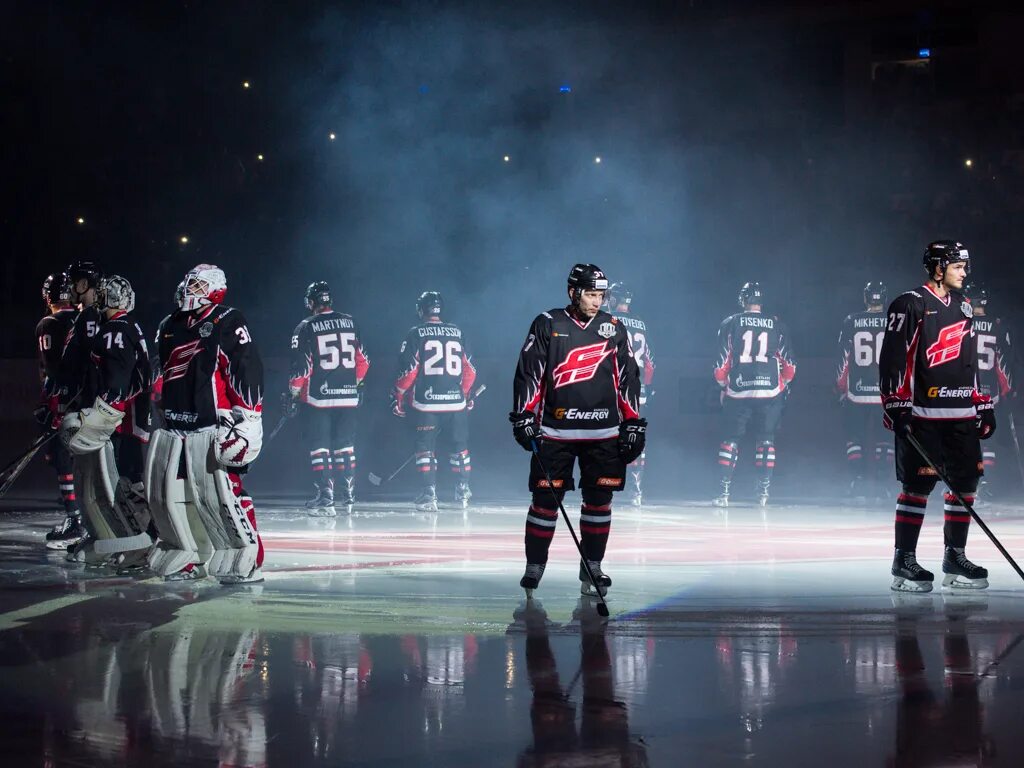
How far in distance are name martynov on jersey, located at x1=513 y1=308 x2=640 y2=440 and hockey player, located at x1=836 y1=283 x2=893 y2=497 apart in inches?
293

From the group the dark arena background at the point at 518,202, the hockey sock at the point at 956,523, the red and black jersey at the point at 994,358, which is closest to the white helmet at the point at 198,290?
the dark arena background at the point at 518,202

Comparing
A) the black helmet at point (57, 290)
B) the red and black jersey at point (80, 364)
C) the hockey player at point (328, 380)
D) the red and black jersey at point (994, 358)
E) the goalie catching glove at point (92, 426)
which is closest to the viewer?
the goalie catching glove at point (92, 426)

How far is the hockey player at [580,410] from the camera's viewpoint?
7703 mm

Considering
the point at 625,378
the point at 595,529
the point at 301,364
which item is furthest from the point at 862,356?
the point at 595,529

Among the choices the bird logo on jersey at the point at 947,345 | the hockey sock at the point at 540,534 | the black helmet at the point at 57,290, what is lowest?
the hockey sock at the point at 540,534

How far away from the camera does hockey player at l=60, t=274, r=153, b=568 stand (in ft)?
28.4

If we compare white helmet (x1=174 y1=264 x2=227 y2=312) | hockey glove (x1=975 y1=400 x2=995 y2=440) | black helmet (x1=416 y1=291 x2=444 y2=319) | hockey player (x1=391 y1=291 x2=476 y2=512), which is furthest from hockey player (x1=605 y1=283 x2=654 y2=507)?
white helmet (x1=174 y1=264 x2=227 y2=312)

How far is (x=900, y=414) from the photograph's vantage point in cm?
769

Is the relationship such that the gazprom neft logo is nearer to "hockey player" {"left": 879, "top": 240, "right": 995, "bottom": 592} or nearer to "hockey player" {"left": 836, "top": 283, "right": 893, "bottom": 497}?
"hockey player" {"left": 879, "top": 240, "right": 995, "bottom": 592}

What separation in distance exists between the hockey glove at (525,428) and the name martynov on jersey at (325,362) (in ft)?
20.5

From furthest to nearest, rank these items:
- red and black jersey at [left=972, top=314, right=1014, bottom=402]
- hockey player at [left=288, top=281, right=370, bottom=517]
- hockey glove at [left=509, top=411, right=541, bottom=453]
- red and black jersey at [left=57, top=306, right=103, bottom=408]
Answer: hockey player at [left=288, top=281, right=370, bottom=517]
red and black jersey at [left=972, top=314, right=1014, bottom=402]
red and black jersey at [left=57, top=306, right=103, bottom=408]
hockey glove at [left=509, top=411, right=541, bottom=453]

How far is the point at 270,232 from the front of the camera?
67.8 ft

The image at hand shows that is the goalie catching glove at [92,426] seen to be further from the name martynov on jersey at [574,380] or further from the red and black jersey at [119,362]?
the name martynov on jersey at [574,380]

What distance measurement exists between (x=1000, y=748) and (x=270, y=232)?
17.6 metres
